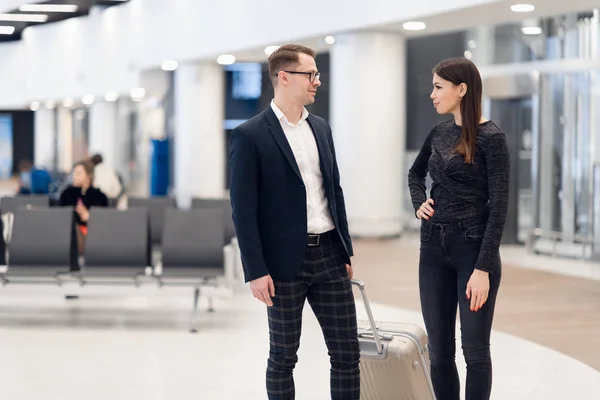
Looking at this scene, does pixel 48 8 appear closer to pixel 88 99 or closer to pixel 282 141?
pixel 88 99

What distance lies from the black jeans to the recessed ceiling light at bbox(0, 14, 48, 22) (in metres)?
30.0

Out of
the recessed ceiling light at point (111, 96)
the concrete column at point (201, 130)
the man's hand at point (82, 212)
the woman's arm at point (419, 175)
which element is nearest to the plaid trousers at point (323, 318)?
the woman's arm at point (419, 175)

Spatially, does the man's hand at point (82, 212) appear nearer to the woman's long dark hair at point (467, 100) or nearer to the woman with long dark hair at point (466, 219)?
the woman with long dark hair at point (466, 219)

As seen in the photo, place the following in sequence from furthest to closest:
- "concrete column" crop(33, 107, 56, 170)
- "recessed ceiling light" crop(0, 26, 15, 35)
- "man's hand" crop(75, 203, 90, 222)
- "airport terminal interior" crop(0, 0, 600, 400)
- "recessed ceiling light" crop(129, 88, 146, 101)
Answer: "concrete column" crop(33, 107, 56, 170) < "recessed ceiling light" crop(0, 26, 15, 35) < "recessed ceiling light" crop(129, 88, 146, 101) < "man's hand" crop(75, 203, 90, 222) < "airport terminal interior" crop(0, 0, 600, 400)

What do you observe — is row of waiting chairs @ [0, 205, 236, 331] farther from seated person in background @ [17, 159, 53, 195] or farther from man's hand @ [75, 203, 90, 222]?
seated person in background @ [17, 159, 53, 195]

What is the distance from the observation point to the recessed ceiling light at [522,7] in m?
12.9

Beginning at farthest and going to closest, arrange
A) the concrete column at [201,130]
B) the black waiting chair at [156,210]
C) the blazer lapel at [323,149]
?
the concrete column at [201,130] → the black waiting chair at [156,210] → the blazer lapel at [323,149]

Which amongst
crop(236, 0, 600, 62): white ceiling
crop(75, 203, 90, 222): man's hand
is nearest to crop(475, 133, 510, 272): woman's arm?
crop(75, 203, 90, 222): man's hand

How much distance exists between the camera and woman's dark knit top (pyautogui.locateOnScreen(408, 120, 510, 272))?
4141 mm

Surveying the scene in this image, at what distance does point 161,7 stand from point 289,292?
2020 cm

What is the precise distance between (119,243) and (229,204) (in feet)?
8.58

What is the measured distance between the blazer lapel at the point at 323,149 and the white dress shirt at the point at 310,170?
0.8 inches

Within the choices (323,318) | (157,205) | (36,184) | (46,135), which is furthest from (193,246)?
(46,135)

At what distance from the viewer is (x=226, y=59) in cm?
2234
